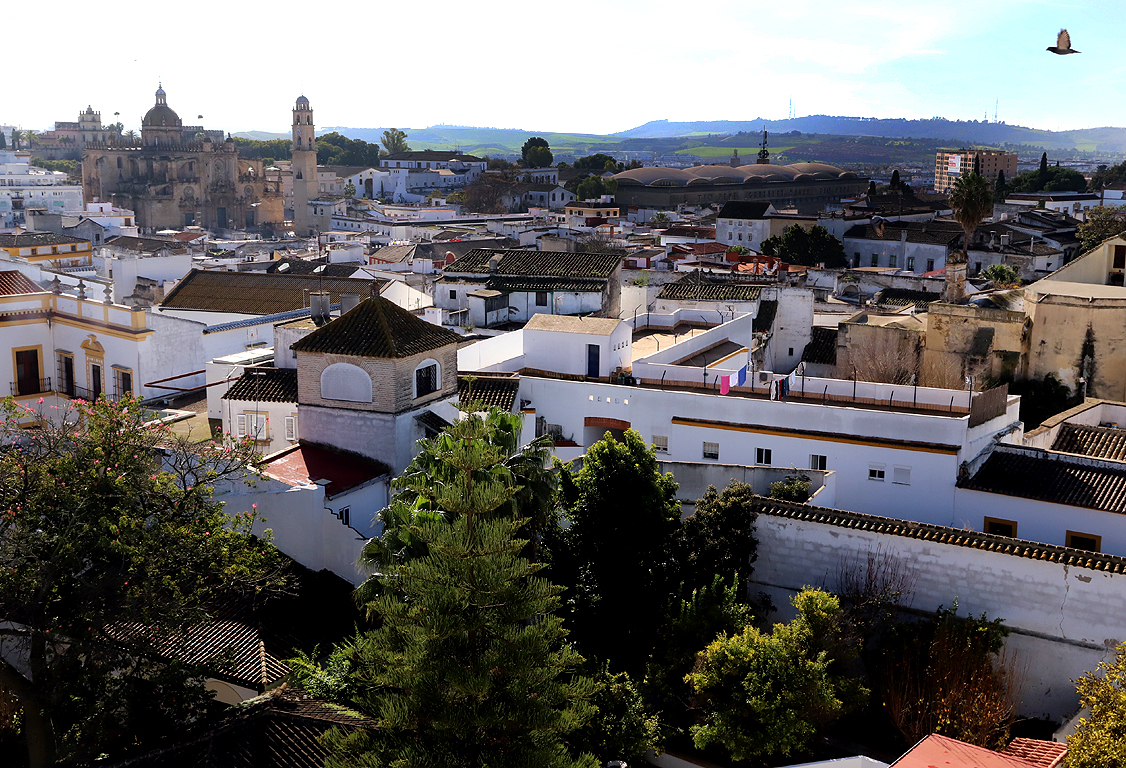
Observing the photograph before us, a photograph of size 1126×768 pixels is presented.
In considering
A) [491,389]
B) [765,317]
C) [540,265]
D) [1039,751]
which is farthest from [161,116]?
[1039,751]

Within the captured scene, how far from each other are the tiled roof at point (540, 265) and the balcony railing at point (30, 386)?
46.3 ft

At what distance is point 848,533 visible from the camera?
1642 centimetres

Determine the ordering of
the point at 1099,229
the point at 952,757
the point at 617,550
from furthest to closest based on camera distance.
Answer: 1. the point at 1099,229
2. the point at 617,550
3. the point at 952,757

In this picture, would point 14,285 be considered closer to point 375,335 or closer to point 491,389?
point 375,335

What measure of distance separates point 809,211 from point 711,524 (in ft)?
315

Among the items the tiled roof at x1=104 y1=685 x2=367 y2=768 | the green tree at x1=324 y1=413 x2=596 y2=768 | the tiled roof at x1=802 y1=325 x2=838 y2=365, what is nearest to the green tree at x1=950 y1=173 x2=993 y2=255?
the tiled roof at x1=802 y1=325 x2=838 y2=365

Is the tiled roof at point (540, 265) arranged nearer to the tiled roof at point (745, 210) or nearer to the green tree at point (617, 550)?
the green tree at point (617, 550)

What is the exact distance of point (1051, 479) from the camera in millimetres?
19125

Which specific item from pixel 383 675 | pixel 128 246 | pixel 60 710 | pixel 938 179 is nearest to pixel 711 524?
pixel 383 675

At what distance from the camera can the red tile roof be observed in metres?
12.1

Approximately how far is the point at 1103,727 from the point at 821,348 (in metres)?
20.7

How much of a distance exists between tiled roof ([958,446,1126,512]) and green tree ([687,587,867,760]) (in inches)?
233

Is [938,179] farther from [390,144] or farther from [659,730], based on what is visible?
[659,730]

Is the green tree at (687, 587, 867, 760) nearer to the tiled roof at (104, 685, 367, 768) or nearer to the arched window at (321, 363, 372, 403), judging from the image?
the tiled roof at (104, 685, 367, 768)
